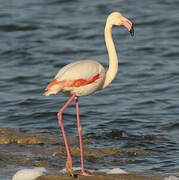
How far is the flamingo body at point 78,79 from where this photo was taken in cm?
747

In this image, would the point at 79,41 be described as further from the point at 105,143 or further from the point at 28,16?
the point at 105,143

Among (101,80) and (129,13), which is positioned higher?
(101,80)

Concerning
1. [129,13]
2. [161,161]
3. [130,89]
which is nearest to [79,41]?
[129,13]

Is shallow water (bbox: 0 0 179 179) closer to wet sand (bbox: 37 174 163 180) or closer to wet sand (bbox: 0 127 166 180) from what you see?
wet sand (bbox: 0 127 166 180)

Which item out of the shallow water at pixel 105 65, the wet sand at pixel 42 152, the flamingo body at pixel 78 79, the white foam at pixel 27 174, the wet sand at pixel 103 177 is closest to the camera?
the wet sand at pixel 103 177

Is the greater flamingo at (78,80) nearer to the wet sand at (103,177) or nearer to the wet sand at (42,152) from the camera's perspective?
the wet sand at (103,177)

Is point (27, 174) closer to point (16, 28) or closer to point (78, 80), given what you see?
point (78, 80)

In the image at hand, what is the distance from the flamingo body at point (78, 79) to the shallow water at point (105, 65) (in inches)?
60.6

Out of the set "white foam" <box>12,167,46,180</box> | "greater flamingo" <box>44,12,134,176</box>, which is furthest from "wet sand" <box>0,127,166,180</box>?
"greater flamingo" <box>44,12,134,176</box>

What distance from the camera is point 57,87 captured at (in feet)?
24.3

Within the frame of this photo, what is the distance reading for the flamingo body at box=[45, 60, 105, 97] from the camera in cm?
747

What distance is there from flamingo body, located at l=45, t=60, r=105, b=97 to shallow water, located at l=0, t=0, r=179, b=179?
5.05ft

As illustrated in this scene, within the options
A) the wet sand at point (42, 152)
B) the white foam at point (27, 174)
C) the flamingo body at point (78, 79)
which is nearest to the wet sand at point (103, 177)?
the wet sand at point (42, 152)

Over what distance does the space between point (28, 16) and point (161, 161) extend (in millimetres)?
14822
